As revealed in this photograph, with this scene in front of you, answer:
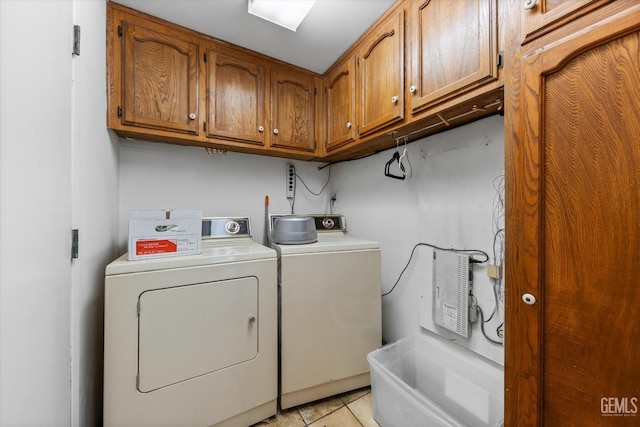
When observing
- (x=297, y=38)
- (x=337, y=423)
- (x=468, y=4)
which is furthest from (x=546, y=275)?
(x=297, y=38)

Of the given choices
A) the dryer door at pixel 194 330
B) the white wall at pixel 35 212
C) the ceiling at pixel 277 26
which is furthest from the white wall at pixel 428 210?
the white wall at pixel 35 212

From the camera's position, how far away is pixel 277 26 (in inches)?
59.5

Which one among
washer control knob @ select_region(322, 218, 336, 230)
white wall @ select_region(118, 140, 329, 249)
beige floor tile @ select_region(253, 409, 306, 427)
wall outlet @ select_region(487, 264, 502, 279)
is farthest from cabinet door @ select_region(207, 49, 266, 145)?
beige floor tile @ select_region(253, 409, 306, 427)

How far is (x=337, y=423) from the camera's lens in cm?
136

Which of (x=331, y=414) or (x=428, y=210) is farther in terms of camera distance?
(x=428, y=210)

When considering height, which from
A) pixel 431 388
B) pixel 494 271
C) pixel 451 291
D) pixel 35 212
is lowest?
pixel 431 388

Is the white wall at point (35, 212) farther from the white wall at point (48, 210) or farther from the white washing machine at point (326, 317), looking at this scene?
the white washing machine at point (326, 317)

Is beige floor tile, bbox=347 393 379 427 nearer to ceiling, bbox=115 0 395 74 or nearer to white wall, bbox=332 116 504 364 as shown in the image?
white wall, bbox=332 116 504 364

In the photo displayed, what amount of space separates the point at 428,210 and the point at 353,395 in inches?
52.1

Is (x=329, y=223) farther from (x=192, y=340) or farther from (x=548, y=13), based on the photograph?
(x=548, y=13)

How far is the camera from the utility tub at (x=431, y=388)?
112 centimetres

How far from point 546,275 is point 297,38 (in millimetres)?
1837

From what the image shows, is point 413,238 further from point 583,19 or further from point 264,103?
point 264,103

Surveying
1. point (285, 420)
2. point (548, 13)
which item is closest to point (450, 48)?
point (548, 13)
